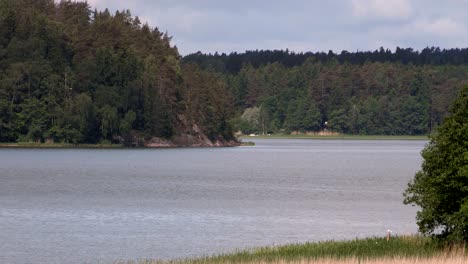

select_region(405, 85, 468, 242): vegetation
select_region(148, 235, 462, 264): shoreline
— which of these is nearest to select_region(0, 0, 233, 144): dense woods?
select_region(148, 235, 462, 264): shoreline

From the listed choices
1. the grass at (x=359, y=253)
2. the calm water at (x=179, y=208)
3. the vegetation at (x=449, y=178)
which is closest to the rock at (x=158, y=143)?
the calm water at (x=179, y=208)

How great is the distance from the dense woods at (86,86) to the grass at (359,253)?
11313 centimetres

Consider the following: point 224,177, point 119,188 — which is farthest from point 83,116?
point 119,188

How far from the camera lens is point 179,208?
195 ft

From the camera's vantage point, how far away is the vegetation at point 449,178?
1284 inches

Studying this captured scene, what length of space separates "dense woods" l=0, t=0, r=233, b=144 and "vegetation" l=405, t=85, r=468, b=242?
115 meters

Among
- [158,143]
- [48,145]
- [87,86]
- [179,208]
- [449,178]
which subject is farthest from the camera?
[158,143]

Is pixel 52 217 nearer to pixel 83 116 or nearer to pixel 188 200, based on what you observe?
pixel 188 200

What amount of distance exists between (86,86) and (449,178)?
125214 millimetres

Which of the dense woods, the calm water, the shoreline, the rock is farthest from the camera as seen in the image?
the rock

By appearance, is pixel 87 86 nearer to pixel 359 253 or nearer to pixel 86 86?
pixel 86 86

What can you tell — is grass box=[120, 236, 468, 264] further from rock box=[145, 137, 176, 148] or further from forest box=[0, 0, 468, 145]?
rock box=[145, 137, 176, 148]

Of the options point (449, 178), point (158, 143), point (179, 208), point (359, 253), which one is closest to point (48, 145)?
point (158, 143)

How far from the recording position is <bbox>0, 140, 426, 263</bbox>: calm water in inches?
1651
